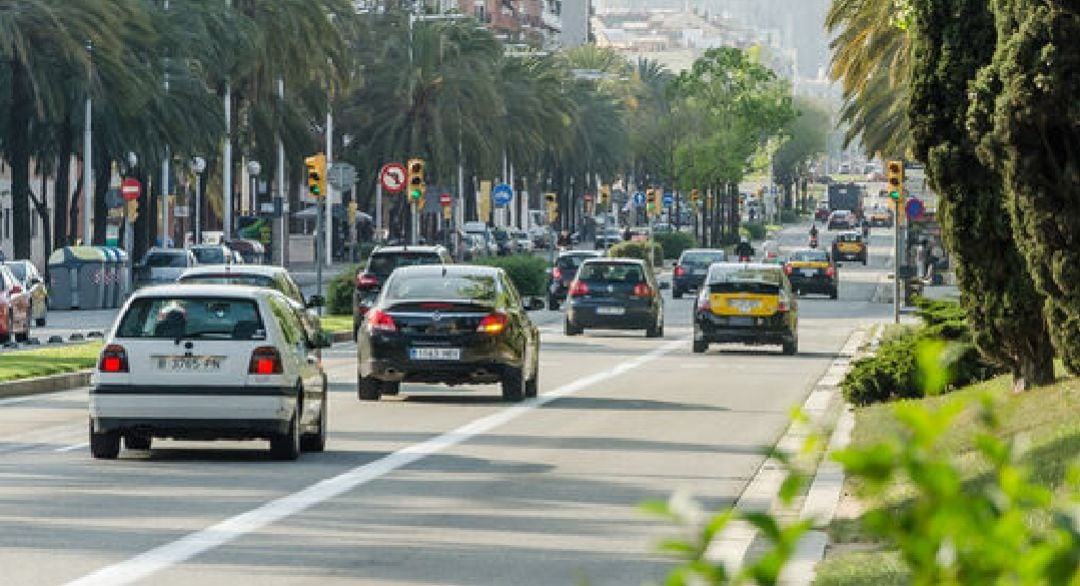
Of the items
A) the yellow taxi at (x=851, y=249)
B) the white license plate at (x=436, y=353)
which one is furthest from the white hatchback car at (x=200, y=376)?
the yellow taxi at (x=851, y=249)

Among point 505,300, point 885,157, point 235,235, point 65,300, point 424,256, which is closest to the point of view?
point 505,300

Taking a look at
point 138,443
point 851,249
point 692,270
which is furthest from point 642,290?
point 851,249

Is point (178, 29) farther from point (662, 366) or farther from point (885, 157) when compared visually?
point (662, 366)

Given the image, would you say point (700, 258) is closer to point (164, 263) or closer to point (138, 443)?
point (164, 263)

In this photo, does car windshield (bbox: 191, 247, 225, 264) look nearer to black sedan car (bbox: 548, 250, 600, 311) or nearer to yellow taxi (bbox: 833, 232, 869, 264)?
black sedan car (bbox: 548, 250, 600, 311)

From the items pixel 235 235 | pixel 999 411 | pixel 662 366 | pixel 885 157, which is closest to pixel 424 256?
pixel 662 366

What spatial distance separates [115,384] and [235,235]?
99138 mm

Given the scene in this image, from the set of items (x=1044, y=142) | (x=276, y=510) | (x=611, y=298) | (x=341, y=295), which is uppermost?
(x=1044, y=142)

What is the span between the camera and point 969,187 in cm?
2217

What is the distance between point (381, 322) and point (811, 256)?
5627 centimetres

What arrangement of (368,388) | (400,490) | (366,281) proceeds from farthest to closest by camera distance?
(366,281) < (368,388) < (400,490)

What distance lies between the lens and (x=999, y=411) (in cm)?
416

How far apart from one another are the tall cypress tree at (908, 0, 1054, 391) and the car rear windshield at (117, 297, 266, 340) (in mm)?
5576

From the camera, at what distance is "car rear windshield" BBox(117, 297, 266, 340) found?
20.9m
